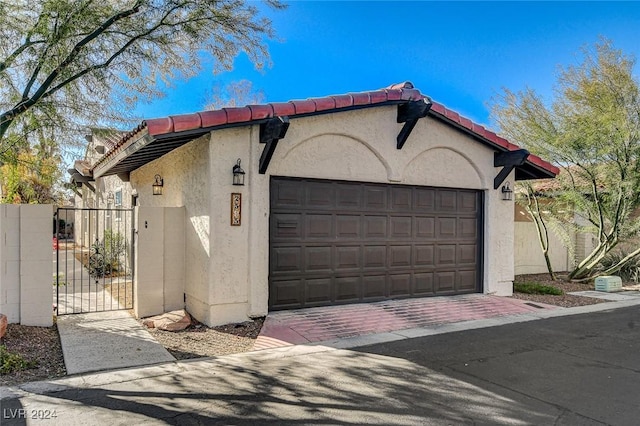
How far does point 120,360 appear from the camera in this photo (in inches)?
219

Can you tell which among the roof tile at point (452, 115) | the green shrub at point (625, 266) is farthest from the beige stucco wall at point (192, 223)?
the green shrub at point (625, 266)

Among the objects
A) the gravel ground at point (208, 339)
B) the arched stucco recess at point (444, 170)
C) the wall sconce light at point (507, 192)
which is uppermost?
the arched stucco recess at point (444, 170)

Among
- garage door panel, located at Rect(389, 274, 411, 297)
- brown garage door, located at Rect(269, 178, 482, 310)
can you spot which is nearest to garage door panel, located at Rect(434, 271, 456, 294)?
brown garage door, located at Rect(269, 178, 482, 310)

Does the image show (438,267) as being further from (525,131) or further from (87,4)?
(87,4)

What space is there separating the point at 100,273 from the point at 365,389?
10343 mm

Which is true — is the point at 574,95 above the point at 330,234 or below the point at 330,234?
above

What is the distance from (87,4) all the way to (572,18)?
38.6 feet

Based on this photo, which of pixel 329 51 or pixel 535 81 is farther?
pixel 329 51

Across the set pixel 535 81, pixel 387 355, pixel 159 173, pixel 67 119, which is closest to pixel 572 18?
pixel 535 81

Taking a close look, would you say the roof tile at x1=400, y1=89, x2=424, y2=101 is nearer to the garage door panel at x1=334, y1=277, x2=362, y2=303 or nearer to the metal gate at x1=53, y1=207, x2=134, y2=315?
the garage door panel at x1=334, y1=277, x2=362, y2=303

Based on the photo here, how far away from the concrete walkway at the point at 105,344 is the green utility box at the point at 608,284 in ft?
40.4

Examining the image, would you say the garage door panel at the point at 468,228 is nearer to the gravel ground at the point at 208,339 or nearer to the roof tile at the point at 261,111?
the gravel ground at the point at 208,339

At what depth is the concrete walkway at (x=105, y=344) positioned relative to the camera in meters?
5.46

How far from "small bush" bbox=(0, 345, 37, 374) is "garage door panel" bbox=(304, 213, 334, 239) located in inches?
186
